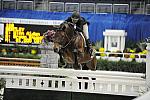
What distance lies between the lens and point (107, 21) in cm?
1495

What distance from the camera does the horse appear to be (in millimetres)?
6117

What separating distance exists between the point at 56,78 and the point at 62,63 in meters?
1.86

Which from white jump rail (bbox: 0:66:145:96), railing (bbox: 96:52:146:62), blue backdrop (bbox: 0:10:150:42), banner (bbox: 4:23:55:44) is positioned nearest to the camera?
white jump rail (bbox: 0:66:145:96)

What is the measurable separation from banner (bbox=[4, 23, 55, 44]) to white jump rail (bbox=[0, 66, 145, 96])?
9407 mm

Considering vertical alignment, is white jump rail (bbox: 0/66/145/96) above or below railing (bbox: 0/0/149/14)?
below

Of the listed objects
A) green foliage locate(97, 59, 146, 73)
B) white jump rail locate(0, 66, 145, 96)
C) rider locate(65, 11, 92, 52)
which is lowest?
green foliage locate(97, 59, 146, 73)

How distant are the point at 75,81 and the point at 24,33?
33.3 ft

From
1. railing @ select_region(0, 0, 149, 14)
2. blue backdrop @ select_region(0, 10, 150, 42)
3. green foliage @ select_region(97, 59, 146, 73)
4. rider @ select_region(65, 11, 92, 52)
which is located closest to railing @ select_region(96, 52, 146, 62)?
green foliage @ select_region(97, 59, 146, 73)

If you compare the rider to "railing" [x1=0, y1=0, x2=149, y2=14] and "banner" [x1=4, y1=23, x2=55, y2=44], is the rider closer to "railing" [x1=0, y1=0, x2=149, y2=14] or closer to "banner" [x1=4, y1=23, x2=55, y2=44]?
"banner" [x1=4, y1=23, x2=55, y2=44]

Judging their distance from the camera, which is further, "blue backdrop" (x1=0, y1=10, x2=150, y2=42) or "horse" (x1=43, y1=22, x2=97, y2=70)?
"blue backdrop" (x1=0, y1=10, x2=150, y2=42)

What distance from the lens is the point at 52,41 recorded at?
6.27 metres

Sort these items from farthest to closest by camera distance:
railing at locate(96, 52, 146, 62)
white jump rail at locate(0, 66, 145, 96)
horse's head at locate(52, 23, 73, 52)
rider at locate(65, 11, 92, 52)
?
1. railing at locate(96, 52, 146, 62)
2. rider at locate(65, 11, 92, 52)
3. horse's head at locate(52, 23, 73, 52)
4. white jump rail at locate(0, 66, 145, 96)

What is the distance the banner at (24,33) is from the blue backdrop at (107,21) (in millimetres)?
826

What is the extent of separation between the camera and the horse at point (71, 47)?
6117 mm
